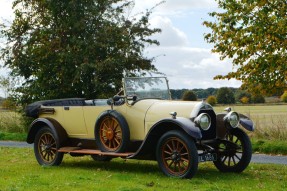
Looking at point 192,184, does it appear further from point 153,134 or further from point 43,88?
point 43,88

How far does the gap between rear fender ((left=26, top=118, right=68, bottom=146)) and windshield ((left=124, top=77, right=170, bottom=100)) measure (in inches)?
74.2

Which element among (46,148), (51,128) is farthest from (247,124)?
(46,148)

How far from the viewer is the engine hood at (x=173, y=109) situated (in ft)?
31.8

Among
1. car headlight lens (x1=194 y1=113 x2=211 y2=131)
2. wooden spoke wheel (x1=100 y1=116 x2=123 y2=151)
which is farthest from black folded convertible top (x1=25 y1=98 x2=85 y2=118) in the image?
car headlight lens (x1=194 y1=113 x2=211 y2=131)

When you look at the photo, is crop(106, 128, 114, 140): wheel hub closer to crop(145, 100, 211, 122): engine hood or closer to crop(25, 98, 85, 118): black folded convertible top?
crop(145, 100, 211, 122): engine hood

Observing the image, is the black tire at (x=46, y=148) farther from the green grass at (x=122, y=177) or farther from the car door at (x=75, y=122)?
the car door at (x=75, y=122)

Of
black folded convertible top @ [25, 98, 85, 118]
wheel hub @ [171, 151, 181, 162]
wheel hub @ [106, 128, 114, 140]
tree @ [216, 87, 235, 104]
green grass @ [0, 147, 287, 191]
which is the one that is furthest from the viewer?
tree @ [216, 87, 235, 104]

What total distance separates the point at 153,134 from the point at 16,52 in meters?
14.1

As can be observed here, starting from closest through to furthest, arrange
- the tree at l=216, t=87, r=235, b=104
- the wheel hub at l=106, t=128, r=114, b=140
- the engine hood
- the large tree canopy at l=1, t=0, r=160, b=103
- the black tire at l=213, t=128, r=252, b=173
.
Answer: the engine hood → the black tire at l=213, t=128, r=252, b=173 → the wheel hub at l=106, t=128, r=114, b=140 → the large tree canopy at l=1, t=0, r=160, b=103 → the tree at l=216, t=87, r=235, b=104

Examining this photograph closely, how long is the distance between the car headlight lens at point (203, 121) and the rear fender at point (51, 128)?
3434mm

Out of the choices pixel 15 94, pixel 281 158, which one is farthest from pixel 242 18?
pixel 15 94

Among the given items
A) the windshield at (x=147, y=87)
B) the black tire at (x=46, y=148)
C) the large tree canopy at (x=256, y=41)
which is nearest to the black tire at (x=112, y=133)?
the windshield at (x=147, y=87)

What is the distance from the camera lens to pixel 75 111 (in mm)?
11312

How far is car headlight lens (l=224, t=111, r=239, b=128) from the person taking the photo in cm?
1005
